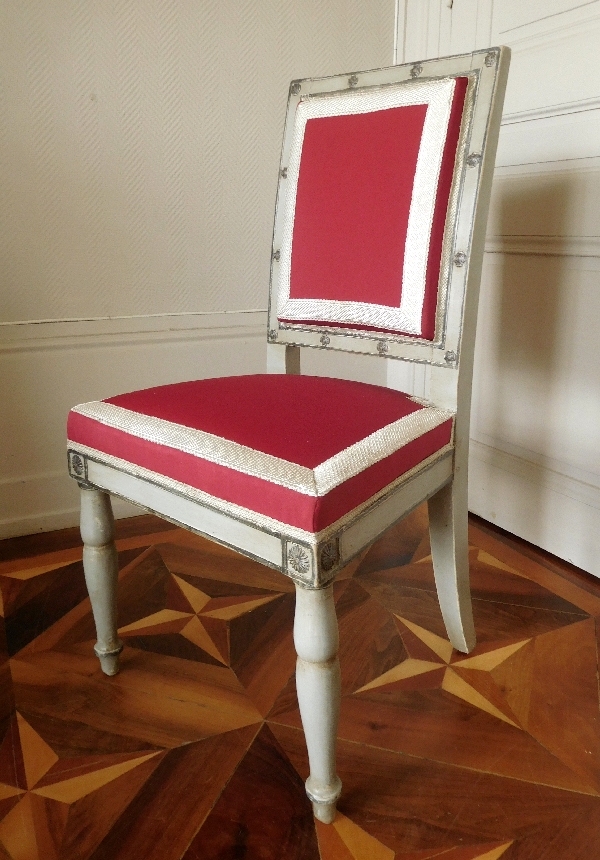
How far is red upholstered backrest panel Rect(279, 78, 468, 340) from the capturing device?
872 mm

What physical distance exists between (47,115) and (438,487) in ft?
3.49

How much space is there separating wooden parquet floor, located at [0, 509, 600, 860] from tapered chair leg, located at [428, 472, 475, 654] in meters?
0.05

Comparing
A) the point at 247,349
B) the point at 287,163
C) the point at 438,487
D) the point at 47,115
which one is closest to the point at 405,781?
the point at 438,487

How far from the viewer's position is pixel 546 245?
50.9 inches

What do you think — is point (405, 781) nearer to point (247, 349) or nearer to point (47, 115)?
point (247, 349)

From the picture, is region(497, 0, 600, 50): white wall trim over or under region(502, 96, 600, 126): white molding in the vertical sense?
over

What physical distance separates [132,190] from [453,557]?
39.9 inches

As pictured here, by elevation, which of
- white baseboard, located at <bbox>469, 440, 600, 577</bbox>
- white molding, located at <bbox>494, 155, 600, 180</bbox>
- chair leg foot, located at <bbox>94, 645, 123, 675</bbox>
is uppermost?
white molding, located at <bbox>494, 155, 600, 180</bbox>

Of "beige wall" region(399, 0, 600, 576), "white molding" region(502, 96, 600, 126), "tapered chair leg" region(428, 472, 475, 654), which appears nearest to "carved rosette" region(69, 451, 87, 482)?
"tapered chair leg" region(428, 472, 475, 654)

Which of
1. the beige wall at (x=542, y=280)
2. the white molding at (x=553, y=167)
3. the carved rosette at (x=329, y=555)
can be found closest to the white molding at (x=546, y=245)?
the beige wall at (x=542, y=280)

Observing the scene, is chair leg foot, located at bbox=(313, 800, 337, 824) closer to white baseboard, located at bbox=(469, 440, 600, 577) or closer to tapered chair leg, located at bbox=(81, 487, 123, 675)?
tapered chair leg, located at bbox=(81, 487, 123, 675)

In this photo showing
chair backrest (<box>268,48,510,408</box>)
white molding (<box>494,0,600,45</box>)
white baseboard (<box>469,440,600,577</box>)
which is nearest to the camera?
chair backrest (<box>268,48,510,408</box>)

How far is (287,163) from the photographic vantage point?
1.04m

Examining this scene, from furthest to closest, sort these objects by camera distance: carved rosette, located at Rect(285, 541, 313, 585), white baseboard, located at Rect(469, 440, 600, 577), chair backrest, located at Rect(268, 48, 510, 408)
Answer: white baseboard, located at Rect(469, 440, 600, 577), chair backrest, located at Rect(268, 48, 510, 408), carved rosette, located at Rect(285, 541, 313, 585)
